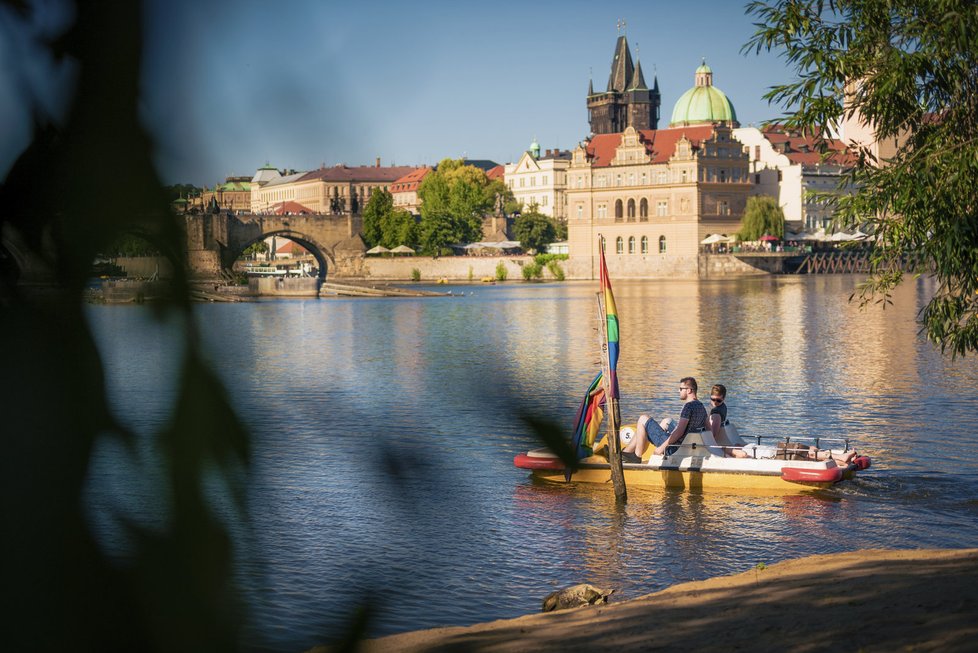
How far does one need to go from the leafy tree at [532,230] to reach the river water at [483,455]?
2353 inches

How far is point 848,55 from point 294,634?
9.42 m

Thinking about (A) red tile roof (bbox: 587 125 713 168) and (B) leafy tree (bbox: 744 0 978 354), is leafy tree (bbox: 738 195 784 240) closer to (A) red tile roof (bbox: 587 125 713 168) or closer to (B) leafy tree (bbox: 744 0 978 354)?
(A) red tile roof (bbox: 587 125 713 168)

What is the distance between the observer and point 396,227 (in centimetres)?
220

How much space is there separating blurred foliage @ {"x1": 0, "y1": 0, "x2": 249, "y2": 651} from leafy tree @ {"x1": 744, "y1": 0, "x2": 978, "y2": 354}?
345 inches

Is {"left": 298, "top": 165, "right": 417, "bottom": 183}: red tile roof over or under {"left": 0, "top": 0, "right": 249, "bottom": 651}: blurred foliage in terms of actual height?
over

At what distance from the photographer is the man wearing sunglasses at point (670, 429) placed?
45.2ft

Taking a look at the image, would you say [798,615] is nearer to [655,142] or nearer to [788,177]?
[655,142]

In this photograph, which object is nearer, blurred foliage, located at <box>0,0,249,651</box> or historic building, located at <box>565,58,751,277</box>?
blurred foliage, located at <box>0,0,249,651</box>

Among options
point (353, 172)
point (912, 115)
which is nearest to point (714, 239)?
point (912, 115)

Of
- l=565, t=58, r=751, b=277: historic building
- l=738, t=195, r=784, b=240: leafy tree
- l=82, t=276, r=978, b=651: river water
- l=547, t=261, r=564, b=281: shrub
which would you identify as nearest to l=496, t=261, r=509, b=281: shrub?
l=547, t=261, r=564, b=281: shrub

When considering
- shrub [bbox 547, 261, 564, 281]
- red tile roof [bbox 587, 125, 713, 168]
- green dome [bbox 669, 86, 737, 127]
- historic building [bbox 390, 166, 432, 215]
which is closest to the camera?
historic building [bbox 390, 166, 432, 215]

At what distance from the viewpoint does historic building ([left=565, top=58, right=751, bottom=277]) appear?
9369 cm

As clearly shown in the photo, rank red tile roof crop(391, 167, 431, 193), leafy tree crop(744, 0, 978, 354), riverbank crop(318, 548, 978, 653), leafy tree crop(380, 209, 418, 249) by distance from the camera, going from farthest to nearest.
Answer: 1. leafy tree crop(744, 0, 978, 354)
2. riverbank crop(318, 548, 978, 653)
3. leafy tree crop(380, 209, 418, 249)
4. red tile roof crop(391, 167, 431, 193)

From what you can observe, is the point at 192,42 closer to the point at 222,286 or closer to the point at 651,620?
the point at 222,286
